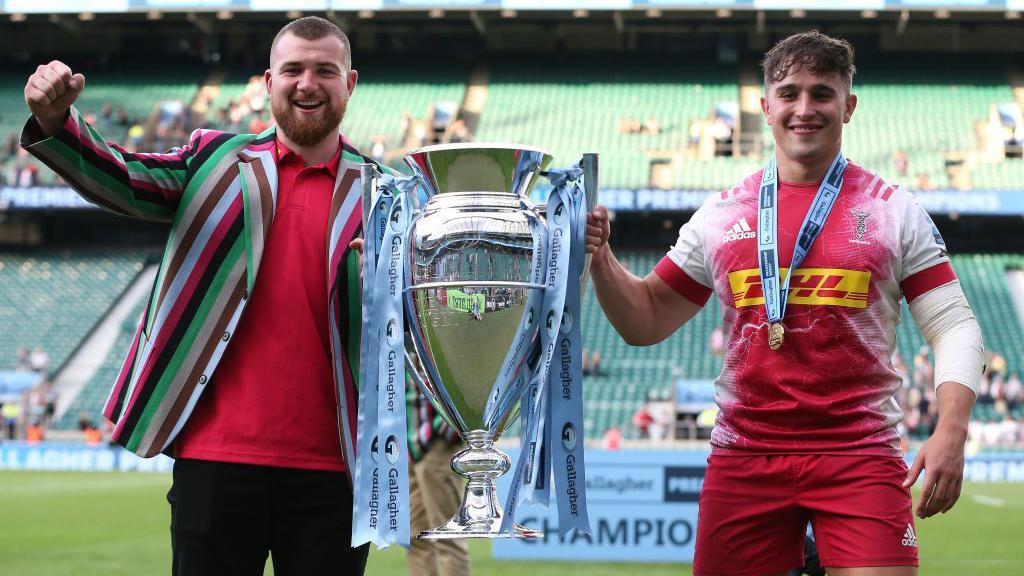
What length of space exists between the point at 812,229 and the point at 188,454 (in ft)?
4.93

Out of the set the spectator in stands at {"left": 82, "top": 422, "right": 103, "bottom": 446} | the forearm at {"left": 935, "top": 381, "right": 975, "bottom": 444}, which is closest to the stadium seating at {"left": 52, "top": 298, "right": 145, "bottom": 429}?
the spectator in stands at {"left": 82, "top": 422, "right": 103, "bottom": 446}

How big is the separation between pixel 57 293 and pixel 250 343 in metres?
23.2

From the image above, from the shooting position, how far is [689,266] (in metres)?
3.20

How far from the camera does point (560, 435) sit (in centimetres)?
274

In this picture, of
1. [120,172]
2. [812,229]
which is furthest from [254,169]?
[812,229]

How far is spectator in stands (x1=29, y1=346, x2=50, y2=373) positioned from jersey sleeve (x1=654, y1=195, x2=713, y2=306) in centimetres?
2046

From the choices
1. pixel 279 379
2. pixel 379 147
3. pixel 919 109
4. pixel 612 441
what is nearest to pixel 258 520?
pixel 279 379

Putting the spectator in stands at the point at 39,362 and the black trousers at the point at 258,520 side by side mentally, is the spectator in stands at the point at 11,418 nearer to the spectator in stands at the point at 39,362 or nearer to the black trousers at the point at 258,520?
the spectator in stands at the point at 39,362

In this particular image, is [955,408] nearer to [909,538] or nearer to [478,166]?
[909,538]

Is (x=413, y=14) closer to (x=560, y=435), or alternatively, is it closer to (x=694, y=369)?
(x=694, y=369)

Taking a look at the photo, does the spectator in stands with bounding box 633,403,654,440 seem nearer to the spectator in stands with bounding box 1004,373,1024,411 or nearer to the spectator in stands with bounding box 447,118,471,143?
the spectator in stands with bounding box 1004,373,1024,411

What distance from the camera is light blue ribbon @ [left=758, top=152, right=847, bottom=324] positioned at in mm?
2883

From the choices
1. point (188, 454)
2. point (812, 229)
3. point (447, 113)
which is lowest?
point (188, 454)

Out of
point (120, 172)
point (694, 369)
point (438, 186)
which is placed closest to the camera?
point (438, 186)
